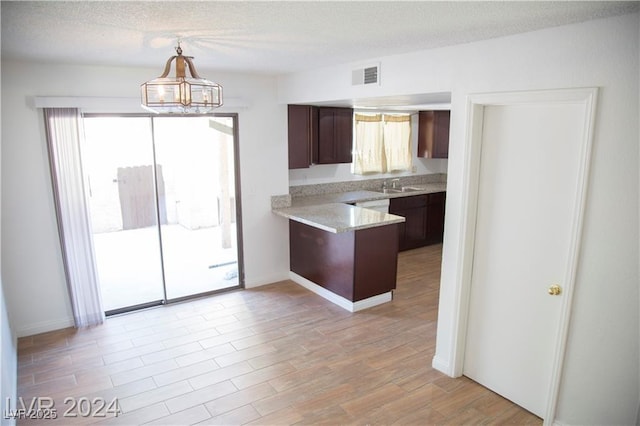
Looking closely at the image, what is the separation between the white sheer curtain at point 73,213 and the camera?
3838mm

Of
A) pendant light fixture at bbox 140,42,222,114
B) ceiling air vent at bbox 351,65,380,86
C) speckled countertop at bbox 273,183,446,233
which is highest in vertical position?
ceiling air vent at bbox 351,65,380,86

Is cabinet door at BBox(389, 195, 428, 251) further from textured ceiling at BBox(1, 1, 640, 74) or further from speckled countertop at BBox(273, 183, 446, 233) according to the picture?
textured ceiling at BBox(1, 1, 640, 74)

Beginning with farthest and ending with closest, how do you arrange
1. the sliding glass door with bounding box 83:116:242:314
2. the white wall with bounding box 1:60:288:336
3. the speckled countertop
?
the sliding glass door with bounding box 83:116:242:314 < the speckled countertop < the white wall with bounding box 1:60:288:336

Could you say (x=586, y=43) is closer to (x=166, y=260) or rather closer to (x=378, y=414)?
(x=378, y=414)

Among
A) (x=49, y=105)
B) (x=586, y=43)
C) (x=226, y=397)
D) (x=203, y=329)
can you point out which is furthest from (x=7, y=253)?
(x=586, y=43)

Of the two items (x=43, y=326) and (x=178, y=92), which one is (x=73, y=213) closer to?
(x=43, y=326)

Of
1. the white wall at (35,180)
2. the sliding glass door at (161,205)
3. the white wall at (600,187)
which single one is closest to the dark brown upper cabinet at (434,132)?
the white wall at (35,180)

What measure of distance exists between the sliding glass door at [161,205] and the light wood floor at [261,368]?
21.1 inches

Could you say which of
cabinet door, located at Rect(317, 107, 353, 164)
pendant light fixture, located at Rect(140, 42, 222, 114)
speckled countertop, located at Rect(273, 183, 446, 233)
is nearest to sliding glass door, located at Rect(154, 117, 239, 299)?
speckled countertop, located at Rect(273, 183, 446, 233)

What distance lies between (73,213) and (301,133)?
267 centimetres

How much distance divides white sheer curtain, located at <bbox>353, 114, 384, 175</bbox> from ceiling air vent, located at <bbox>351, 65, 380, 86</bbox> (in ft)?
9.07

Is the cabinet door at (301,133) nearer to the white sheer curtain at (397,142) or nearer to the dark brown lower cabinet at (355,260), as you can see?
the dark brown lower cabinet at (355,260)

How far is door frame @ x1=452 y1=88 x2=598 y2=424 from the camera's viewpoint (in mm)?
2357

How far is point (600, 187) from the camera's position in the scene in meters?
2.33
